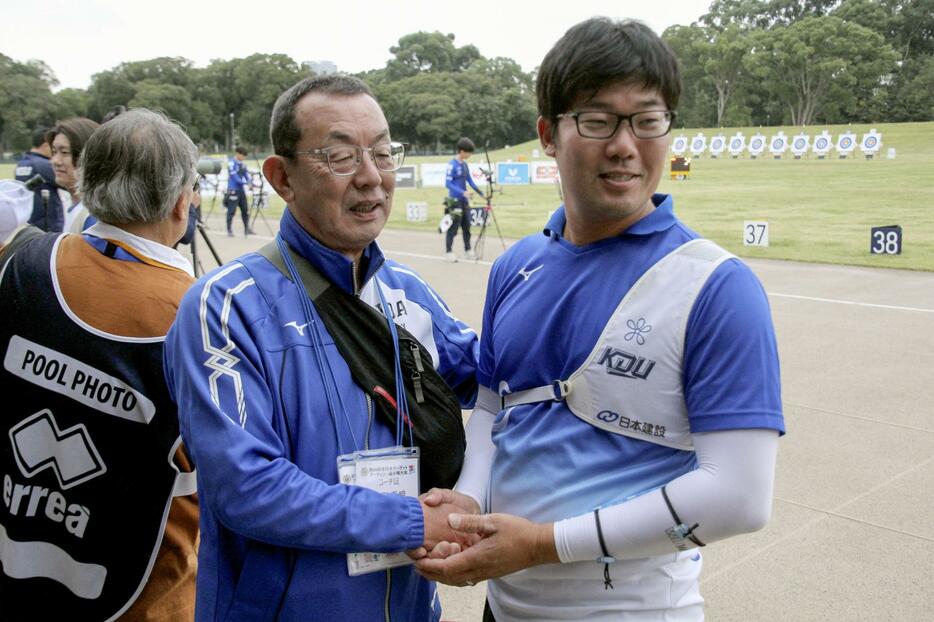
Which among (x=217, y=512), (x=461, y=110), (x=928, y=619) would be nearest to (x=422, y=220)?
(x=928, y=619)

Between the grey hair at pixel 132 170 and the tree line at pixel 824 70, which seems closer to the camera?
the grey hair at pixel 132 170

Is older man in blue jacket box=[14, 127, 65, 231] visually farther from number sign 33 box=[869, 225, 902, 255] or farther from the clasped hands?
number sign 33 box=[869, 225, 902, 255]

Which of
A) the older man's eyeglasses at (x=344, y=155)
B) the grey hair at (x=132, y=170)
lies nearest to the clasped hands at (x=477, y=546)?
the older man's eyeglasses at (x=344, y=155)

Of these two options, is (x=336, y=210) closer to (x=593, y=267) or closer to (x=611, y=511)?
(x=593, y=267)

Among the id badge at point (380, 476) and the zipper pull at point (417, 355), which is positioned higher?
the zipper pull at point (417, 355)

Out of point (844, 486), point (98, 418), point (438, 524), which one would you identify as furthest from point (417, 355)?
point (844, 486)

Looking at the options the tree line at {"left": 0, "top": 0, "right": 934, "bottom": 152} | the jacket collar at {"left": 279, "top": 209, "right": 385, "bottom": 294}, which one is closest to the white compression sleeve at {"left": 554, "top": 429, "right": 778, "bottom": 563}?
the jacket collar at {"left": 279, "top": 209, "right": 385, "bottom": 294}

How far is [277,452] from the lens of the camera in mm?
1536

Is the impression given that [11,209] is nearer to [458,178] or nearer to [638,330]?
[638,330]

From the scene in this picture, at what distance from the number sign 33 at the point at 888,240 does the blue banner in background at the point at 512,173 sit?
23.9 meters

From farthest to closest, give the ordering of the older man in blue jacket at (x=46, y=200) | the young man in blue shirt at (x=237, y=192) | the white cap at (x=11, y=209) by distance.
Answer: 1. the young man in blue shirt at (x=237, y=192)
2. the older man in blue jacket at (x=46, y=200)
3. the white cap at (x=11, y=209)

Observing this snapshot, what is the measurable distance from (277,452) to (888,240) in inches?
551

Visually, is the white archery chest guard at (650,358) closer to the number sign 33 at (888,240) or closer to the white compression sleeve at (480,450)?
the white compression sleeve at (480,450)

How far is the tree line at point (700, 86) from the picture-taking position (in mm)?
61500
